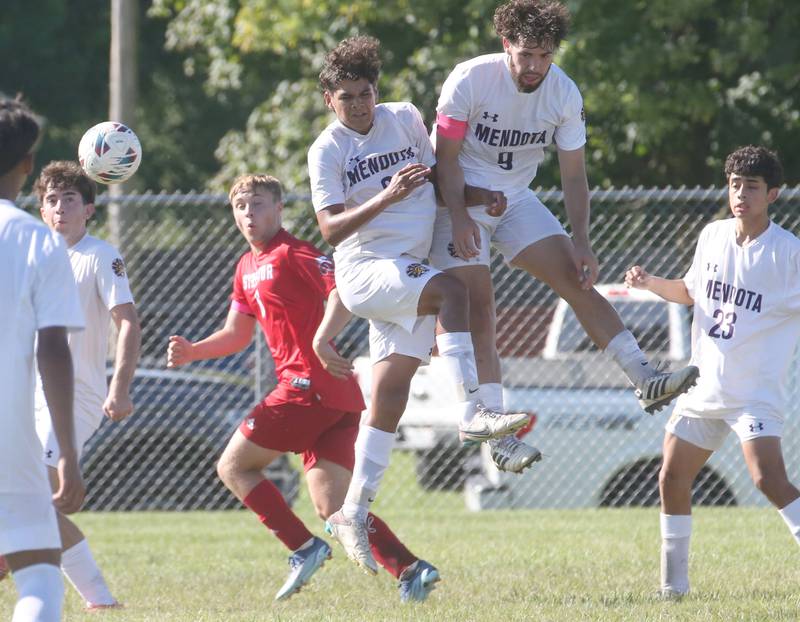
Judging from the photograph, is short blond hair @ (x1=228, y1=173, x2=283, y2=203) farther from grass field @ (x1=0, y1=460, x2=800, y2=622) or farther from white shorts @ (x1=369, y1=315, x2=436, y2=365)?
grass field @ (x1=0, y1=460, x2=800, y2=622)

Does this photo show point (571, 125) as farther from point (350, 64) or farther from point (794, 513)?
point (794, 513)

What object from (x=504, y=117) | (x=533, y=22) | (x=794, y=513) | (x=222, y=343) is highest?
(x=533, y=22)

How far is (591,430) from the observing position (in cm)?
1107

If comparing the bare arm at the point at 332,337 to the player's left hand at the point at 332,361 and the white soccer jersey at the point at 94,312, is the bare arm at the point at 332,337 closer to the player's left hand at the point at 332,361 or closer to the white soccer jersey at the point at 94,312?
the player's left hand at the point at 332,361

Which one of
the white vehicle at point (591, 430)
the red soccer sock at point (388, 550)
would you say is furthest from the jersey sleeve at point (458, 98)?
the white vehicle at point (591, 430)

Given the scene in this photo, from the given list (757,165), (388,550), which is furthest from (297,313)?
(757,165)

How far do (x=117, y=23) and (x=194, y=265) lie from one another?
4404 mm

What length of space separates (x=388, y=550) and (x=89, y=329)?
187 centimetres

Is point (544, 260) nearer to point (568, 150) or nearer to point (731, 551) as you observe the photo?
point (568, 150)

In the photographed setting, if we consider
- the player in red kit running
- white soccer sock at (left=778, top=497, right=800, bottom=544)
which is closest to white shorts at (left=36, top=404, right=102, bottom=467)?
the player in red kit running

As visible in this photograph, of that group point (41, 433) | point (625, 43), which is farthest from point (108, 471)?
point (625, 43)

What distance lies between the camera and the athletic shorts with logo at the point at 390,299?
19.7 ft

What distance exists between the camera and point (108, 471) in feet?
38.2

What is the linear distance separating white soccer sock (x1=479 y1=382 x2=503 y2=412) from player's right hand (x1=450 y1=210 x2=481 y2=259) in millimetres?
608
